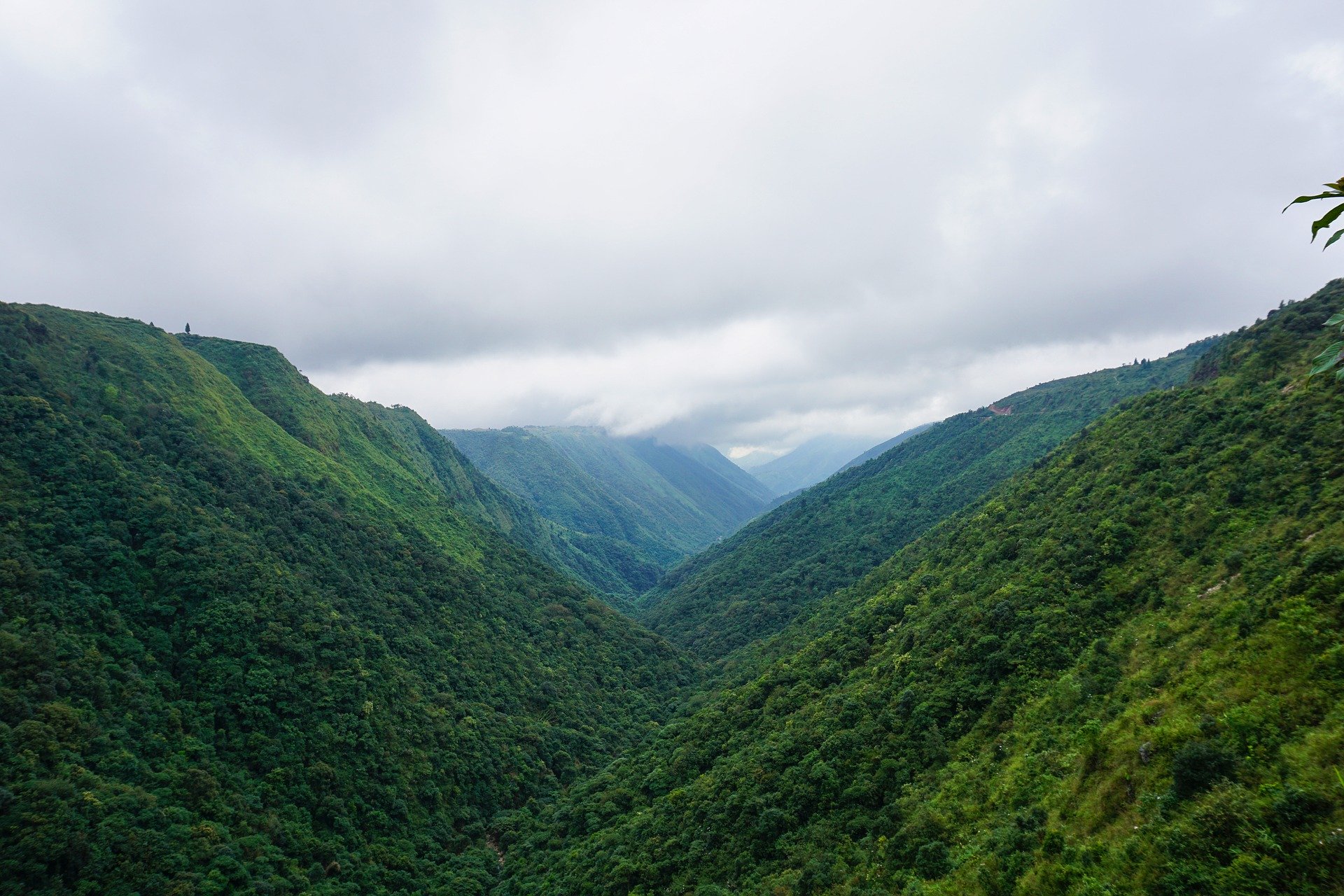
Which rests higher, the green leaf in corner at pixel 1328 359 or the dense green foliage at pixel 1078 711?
the green leaf in corner at pixel 1328 359

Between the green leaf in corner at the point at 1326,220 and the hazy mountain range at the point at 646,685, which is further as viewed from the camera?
the hazy mountain range at the point at 646,685

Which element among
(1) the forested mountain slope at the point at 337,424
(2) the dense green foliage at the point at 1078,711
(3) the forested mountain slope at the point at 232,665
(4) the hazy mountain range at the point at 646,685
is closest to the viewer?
(2) the dense green foliage at the point at 1078,711

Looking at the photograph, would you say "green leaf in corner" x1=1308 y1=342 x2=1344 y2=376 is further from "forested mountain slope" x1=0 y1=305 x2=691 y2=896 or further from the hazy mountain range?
"forested mountain slope" x1=0 y1=305 x2=691 y2=896

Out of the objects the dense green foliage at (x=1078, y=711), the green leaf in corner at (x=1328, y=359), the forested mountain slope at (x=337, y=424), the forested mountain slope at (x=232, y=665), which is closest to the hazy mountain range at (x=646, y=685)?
the dense green foliage at (x=1078, y=711)

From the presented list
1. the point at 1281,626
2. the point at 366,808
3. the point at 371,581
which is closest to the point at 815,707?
the point at 1281,626

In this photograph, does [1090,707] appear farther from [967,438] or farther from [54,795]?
[967,438]

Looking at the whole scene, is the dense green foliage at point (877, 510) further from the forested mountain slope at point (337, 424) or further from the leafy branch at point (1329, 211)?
the leafy branch at point (1329, 211)

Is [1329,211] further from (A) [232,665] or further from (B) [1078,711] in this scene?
(A) [232,665]

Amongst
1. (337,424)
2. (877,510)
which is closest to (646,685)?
(877,510)
